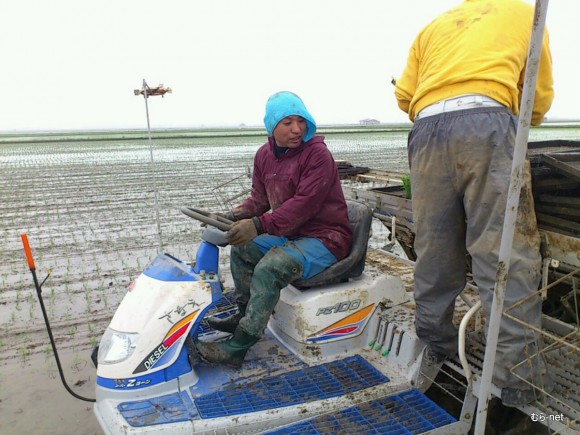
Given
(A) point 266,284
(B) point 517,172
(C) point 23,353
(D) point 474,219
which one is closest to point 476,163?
(D) point 474,219

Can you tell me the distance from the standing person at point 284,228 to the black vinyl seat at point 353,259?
1.8 inches

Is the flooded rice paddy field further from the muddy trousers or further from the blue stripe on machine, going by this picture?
the muddy trousers

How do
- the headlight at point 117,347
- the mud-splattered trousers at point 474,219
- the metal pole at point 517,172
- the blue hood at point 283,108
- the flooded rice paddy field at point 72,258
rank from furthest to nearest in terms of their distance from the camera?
the flooded rice paddy field at point 72,258 < the blue hood at point 283,108 < the headlight at point 117,347 < the mud-splattered trousers at point 474,219 < the metal pole at point 517,172

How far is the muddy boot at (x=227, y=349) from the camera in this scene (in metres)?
2.45

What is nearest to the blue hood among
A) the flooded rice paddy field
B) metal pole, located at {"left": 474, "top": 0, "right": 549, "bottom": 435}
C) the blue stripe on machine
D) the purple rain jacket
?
the purple rain jacket

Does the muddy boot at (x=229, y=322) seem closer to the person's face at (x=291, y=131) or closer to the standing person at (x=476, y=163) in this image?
the person's face at (x=291, y=131)

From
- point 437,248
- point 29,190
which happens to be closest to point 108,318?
point 437,248

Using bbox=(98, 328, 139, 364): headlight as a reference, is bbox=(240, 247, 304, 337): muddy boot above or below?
above

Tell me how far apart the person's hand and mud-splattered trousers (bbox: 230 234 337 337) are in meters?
0.17

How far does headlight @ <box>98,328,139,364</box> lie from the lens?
220 centimetres

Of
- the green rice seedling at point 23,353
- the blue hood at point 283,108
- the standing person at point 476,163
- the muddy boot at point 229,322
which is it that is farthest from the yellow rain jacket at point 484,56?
the green rice seedling at point 23,353

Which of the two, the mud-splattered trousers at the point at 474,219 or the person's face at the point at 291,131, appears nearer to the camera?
the mud-splattered trousers at the point at 474,219

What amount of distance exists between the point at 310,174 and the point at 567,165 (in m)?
1.28

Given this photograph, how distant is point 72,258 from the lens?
19.4 feet
